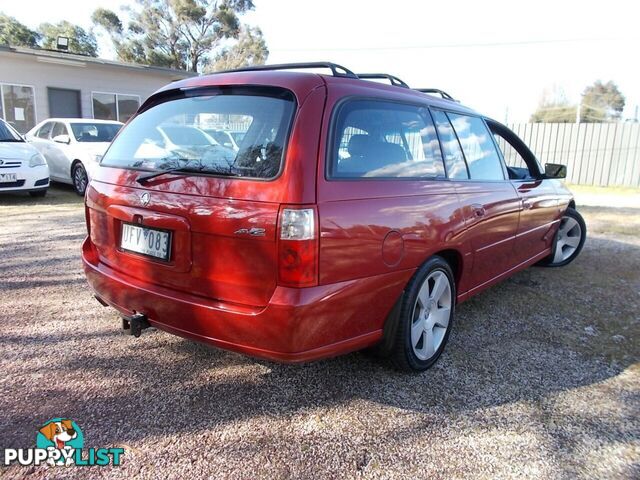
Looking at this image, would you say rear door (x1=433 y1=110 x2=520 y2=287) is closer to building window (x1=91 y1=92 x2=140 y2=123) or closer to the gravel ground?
the gravel ground

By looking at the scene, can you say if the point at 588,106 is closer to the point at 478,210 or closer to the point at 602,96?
the point at 602,96

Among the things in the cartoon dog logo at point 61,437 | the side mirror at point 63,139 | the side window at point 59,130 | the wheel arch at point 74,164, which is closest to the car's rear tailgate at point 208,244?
the cartoon dog logo at point 61,437

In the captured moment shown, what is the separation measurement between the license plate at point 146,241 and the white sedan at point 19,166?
7.05 m

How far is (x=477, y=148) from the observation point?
12.4 ft

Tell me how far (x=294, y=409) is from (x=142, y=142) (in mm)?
1792

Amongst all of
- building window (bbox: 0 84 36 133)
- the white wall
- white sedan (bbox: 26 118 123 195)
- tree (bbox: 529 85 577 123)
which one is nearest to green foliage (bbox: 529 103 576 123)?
tree (bbox: 529 85 577 123)

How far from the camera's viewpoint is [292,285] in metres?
2.23

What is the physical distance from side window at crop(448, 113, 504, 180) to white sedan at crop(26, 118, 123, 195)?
7.66 meters

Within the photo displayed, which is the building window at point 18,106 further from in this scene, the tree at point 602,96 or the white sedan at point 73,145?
the tree at point 602,96

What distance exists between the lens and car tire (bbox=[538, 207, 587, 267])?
5589mm

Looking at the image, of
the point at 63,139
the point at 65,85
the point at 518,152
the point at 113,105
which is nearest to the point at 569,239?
the point at 518,152

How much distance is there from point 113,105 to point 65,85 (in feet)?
5.53

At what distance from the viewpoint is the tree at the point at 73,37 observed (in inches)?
1468

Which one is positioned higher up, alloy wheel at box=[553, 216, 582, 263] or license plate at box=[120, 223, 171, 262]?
license plate at box=[120, 223, 171, 262]
